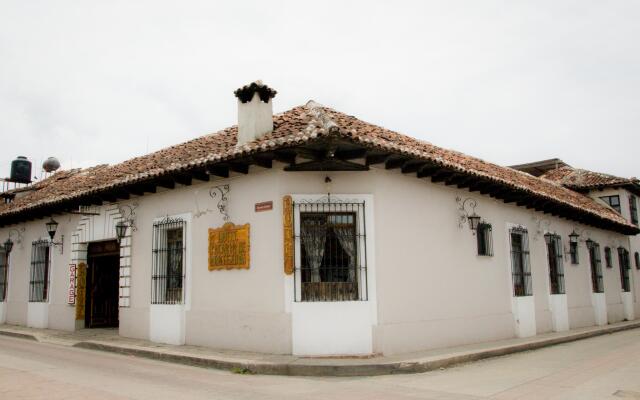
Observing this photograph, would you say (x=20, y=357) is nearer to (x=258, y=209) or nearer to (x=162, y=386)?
(x=162, y=386)

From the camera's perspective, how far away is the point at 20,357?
1018cm

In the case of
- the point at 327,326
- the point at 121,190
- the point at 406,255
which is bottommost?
the point at 327,326

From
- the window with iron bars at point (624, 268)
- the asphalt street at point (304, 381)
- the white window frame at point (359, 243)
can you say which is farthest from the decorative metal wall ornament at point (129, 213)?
the window with iron bars at point (624, 268)

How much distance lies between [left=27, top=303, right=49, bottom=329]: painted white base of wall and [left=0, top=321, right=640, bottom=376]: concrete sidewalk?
155 centimetres

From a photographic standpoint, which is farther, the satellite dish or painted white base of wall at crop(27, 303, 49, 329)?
the satellite dish

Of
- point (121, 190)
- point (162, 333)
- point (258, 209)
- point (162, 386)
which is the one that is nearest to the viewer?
point (162, 386)

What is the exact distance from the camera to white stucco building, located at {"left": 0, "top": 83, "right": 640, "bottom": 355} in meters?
9.63

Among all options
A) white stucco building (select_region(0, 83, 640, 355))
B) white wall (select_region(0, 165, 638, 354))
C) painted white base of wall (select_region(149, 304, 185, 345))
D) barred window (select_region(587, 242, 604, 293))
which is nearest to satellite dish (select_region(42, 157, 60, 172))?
white stucco building (select_region(0, 83, 640, 355))

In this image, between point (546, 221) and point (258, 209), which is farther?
point (546, 221)

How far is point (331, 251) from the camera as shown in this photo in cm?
991

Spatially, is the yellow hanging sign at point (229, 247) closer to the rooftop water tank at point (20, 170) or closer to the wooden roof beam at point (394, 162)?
the wooden roof beam at point (394, 162)

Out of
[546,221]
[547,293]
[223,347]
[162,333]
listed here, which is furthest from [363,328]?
[546,221]

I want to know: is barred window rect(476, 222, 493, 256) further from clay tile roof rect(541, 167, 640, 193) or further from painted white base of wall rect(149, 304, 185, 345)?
clay tile roof rect(541, 167, 640, 193)

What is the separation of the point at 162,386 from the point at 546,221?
41.4ft
